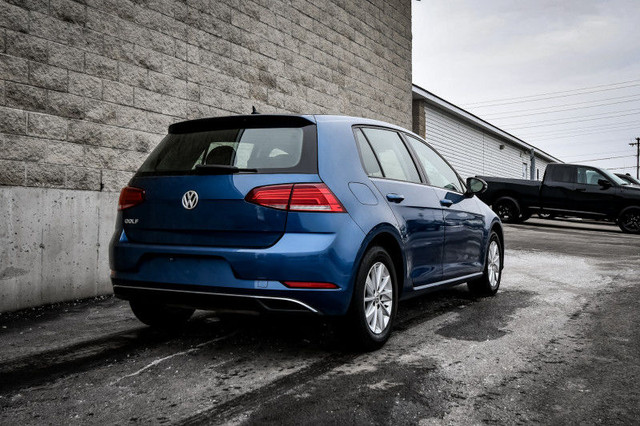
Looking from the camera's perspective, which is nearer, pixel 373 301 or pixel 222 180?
pixel 222 180

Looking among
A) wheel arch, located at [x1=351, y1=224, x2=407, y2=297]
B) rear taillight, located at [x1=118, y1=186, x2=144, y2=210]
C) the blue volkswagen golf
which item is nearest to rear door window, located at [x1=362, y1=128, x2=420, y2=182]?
the blue volkswagen golf

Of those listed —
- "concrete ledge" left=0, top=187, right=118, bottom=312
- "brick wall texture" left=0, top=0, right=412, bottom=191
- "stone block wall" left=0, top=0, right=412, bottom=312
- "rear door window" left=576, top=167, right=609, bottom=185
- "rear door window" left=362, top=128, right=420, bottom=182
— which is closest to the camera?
"rear door window" left=362, top=128, right=420, bottom=182

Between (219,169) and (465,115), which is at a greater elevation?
(465,115)

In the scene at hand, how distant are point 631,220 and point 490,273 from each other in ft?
46.3

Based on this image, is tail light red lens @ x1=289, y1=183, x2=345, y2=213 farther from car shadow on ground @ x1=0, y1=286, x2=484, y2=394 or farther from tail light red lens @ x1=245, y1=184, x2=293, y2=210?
car shadow on ground @ x1=0, y1=286, x2=484, y2=394

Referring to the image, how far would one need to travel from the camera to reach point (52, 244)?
20.4ft

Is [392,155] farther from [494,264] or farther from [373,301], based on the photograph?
[494,264]

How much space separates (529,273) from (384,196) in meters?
5.14

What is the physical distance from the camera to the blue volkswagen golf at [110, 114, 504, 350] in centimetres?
384

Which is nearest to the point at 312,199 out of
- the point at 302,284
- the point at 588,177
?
the point at 302,284

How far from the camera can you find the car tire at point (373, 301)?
4.11 metres

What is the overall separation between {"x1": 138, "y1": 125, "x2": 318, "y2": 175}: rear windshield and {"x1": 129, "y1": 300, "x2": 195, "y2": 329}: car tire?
117cm

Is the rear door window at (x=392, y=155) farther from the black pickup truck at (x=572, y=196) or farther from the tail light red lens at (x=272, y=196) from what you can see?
the black pickup truck at (x=572, y=196)

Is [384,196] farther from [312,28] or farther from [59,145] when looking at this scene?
[312,28]
